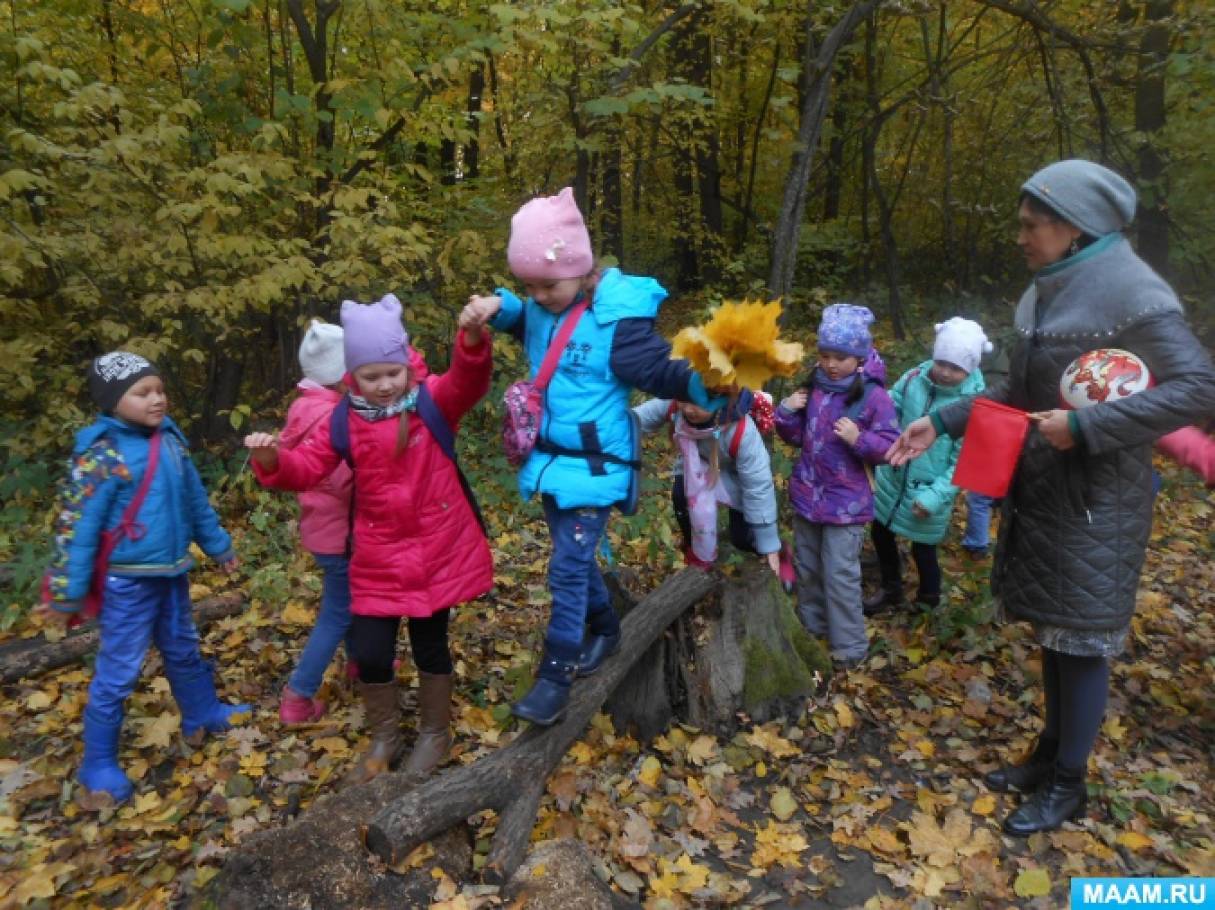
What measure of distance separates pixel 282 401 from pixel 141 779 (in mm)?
4358

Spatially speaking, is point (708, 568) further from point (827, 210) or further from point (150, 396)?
point (827, 210)

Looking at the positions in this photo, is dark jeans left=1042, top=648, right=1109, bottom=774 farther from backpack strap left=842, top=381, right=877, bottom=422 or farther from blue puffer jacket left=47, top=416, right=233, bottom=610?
blue puffer jacket left=47, top=416, right=233, bottom=610

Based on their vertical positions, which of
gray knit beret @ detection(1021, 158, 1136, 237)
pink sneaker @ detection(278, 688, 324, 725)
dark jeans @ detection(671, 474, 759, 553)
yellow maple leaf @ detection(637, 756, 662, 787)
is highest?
gray knit beret @ detection(1021, 158, 1136, 237)

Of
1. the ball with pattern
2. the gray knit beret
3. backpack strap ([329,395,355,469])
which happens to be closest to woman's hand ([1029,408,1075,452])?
the ball with pattern

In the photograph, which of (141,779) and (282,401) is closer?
(141,779)

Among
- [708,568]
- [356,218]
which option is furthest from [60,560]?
[356,218]

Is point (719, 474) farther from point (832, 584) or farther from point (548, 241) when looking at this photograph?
point (548, 241)

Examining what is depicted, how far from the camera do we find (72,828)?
325cm

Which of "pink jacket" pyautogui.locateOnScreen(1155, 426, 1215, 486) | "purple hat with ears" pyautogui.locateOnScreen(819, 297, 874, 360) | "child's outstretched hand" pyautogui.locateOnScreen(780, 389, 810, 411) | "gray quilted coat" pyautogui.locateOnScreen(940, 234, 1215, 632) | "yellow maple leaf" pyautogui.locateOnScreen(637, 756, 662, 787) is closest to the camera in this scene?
"gray quilted coat" pyautogui.locateOnScreen(940, 234, 1215, 632)

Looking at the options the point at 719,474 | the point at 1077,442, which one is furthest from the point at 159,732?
the point at 1077,442

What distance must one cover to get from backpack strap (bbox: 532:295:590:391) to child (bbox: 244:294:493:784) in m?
0.25

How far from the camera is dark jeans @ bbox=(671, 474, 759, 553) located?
14.0ft

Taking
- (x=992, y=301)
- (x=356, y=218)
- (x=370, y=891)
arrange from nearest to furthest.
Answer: (x=370, y=891), (x=356, y=218), (x=992, y=301)

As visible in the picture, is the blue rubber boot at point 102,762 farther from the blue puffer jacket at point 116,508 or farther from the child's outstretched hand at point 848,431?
the child's outstretched hand at point 848,431
